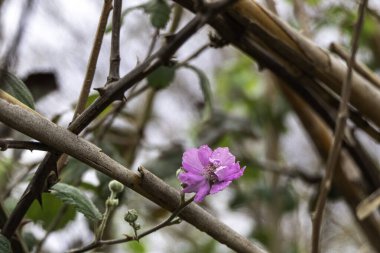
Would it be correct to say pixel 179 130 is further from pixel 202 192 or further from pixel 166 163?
pixel 202 192

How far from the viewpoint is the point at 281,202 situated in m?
1.23

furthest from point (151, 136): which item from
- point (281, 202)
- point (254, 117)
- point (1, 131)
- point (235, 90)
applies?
point (1, 131)

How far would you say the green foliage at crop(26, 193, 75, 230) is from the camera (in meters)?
0.66

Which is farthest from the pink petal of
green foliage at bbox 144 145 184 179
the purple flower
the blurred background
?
green foliage at bbox 144 145 184 179

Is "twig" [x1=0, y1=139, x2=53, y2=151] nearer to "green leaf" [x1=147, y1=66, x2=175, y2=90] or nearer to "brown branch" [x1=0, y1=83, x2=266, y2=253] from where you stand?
"brown branch" [x1=0, y1=83, x2=266, y2=253]

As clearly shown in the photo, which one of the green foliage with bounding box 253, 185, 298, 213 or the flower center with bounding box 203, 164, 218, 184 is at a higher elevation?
the green foliage with bounding box 253, 185, 298, 213

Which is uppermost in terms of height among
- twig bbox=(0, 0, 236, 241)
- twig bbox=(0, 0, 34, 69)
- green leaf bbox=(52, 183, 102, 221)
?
green leaf bbox=(52, 183, 102, 221)

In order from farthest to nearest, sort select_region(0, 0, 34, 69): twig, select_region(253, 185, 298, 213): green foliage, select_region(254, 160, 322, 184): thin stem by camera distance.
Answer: select_region(253, 185, 298, 213): green foliage, select_region(254, 160, 322, 184): thin stem, select_region(0, 0, 34, 69): twig

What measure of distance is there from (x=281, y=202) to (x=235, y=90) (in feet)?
1.28

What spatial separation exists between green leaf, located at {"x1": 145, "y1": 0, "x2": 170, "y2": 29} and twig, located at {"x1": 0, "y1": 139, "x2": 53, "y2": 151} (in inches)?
11.0

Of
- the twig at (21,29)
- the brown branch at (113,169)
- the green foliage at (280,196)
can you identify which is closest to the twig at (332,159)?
the brown branch at (113,169)

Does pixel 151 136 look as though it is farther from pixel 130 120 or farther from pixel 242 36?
pixel 242 36

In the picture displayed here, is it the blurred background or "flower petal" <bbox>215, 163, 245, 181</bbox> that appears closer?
"flower petal" <bbox>215, 163, 245, 181</bbox>

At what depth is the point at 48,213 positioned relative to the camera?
68cm
